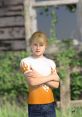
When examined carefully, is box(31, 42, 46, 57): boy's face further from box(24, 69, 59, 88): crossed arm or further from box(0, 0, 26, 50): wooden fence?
box(0, 0, 26, 50): wooden fence

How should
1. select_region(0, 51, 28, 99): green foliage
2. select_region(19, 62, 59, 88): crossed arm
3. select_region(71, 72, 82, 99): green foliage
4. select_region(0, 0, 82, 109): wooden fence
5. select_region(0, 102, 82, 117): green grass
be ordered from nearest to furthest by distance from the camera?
select_region(19, 62, 59, 88): crossed arm → select_region(0, 102, 82, 117): green grass → select_region(71, 72, 82, 99): green foliage → select_region(0, 51, 28, 99): green foliage → select_region(0, 0, 82, 109): wooden fence

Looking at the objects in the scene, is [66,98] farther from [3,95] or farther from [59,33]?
[59,33]

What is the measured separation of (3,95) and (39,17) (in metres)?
3.27

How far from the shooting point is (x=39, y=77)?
4.57 meters

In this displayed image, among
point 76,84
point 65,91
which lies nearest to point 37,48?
point 65,91

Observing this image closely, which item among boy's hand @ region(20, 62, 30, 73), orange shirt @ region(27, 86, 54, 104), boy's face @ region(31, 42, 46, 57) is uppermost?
boy's face @ region(31, 42, 46, 57)

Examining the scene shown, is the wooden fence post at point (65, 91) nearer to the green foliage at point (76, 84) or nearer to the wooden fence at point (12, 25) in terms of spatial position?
the green foliage at point (76, 84)

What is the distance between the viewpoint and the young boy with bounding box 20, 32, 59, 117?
15.0 ft

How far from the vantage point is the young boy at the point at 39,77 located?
15.0 feet

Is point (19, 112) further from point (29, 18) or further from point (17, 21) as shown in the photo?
point (17, 21)

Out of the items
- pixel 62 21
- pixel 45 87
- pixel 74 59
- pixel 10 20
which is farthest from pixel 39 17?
pixel 45 87

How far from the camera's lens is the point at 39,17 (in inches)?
434

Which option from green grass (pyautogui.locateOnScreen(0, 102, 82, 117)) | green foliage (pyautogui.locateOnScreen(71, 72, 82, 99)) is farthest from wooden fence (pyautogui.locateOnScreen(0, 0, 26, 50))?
green grass (pyautogui.locateOnScreen(0, 102, 82, 117))

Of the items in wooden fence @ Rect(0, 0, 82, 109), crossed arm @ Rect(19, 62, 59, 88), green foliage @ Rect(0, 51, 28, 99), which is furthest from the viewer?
wooden fence @ Rect(0, 0, 82, 109)
